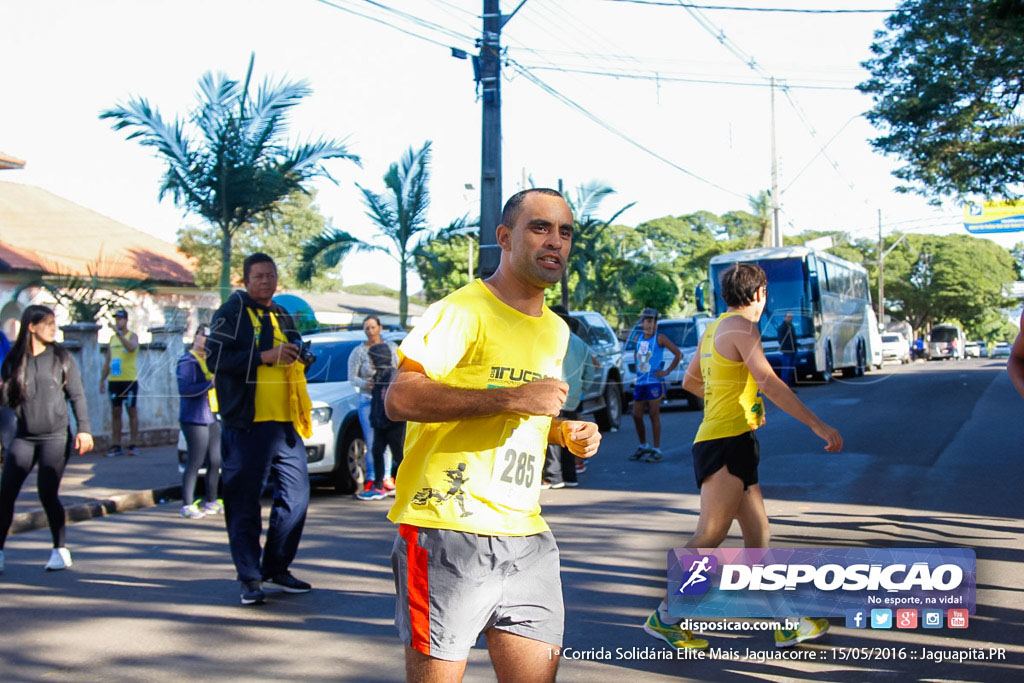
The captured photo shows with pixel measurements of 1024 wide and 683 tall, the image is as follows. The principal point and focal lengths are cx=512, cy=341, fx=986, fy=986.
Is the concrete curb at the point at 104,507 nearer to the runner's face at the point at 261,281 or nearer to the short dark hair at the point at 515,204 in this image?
the runner's face at the point at 261,281

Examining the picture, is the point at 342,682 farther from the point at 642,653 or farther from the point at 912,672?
the point at 912,672

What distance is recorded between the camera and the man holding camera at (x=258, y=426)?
575cm

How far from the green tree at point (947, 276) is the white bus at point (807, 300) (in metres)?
45.6

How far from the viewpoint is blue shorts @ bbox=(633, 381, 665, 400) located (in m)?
11.9

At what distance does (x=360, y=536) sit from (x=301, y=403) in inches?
85.0

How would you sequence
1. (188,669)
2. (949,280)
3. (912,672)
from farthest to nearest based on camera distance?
1. (949,280)
2. (188,669)
3. (912,672)

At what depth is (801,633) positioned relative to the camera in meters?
4.67

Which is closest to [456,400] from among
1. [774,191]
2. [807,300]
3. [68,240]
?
[807,300]

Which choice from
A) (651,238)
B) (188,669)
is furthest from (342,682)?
(651,238)

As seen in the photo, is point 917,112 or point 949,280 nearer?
point 917,112

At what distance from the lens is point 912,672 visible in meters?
4.35

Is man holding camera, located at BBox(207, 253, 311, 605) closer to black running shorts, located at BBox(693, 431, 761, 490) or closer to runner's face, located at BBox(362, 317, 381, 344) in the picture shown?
black running shorts, located at BBox(693, 431, 761, 490)

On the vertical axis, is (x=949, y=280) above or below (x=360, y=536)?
above

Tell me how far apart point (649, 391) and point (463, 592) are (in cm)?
941
